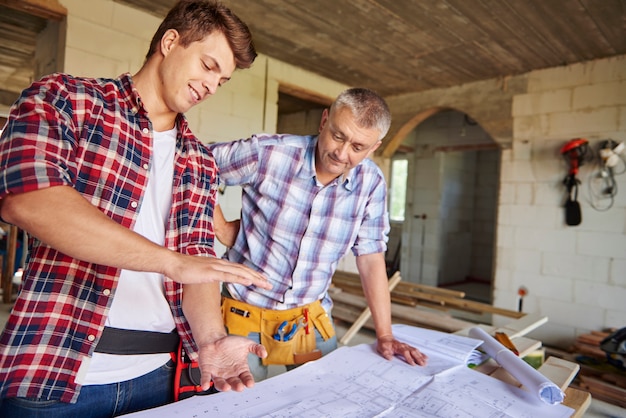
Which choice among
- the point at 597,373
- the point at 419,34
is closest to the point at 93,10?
the point at 419,34

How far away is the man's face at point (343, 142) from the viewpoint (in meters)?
1.48

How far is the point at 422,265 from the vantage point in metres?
8.35

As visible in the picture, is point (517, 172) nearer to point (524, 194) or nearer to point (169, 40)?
point (524, 194)

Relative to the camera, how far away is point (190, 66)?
0.99 m

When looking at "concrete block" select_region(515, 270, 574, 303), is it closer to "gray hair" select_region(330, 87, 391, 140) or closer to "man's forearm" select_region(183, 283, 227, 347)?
"gray hair" select_region(330, 87, 391, 140)

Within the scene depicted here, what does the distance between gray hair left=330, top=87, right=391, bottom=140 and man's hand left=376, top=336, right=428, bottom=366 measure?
76 cm

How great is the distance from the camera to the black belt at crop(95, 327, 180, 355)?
94 cm

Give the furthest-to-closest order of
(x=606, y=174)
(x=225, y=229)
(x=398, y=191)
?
(x=398, y=191), (x=606, y=174), (x=225, y=229)


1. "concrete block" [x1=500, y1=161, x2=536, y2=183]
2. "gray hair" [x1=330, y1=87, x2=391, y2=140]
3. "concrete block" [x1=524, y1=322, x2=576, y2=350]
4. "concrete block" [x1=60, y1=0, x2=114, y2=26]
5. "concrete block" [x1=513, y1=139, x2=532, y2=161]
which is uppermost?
"concrete block" [x1=60, y1=0, x2=114, y2=26]

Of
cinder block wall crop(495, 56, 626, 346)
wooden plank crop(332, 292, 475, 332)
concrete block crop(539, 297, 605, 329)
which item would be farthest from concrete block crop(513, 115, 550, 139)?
wooden plank crop(332, 292, 475, 332)

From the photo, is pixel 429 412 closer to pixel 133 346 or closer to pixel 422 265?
pixel 133 346

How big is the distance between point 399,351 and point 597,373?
9.88ft

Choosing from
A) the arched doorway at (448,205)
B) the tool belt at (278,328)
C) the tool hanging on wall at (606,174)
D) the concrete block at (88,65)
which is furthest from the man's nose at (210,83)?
the arched doorway at (448,205)

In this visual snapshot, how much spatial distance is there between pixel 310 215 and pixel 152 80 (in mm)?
729
